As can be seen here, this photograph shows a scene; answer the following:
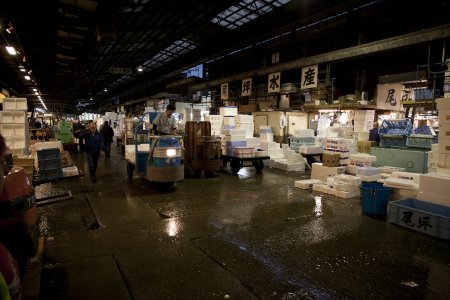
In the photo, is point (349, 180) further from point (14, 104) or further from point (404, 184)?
point (14, 104)

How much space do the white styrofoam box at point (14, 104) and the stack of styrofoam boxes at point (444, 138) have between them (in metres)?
12.7

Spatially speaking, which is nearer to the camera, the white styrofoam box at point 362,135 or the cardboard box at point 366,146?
the cardboard box at point 366,146

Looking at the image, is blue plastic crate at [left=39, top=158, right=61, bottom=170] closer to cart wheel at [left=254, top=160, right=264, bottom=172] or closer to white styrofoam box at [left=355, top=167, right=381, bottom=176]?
cart wheel at [left=254, top=160, right=264, bottom=172]

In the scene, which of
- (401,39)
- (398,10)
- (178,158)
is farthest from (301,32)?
(178,158)

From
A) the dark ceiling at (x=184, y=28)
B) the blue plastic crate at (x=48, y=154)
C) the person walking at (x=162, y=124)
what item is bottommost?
A: the blue plastic crate at (x=48, y=154)

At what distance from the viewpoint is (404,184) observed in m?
7.35

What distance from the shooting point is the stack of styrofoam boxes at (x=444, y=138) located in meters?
6.11

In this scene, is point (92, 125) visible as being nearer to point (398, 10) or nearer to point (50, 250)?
point (50, 250)

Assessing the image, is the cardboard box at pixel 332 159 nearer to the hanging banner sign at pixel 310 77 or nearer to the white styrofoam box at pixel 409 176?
the white styrofoam box at pixel 409 176

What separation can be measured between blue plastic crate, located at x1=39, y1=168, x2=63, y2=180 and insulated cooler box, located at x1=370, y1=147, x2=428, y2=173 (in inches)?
418

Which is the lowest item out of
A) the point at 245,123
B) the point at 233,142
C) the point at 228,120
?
the point at 233,142

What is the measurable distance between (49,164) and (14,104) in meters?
4.20

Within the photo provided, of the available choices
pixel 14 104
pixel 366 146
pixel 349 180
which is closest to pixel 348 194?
pixel 349 180

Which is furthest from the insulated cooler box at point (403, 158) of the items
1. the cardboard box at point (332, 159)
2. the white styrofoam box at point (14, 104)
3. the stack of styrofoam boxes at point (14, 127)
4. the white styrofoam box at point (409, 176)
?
the white styrofoam box at point (14, 104)
